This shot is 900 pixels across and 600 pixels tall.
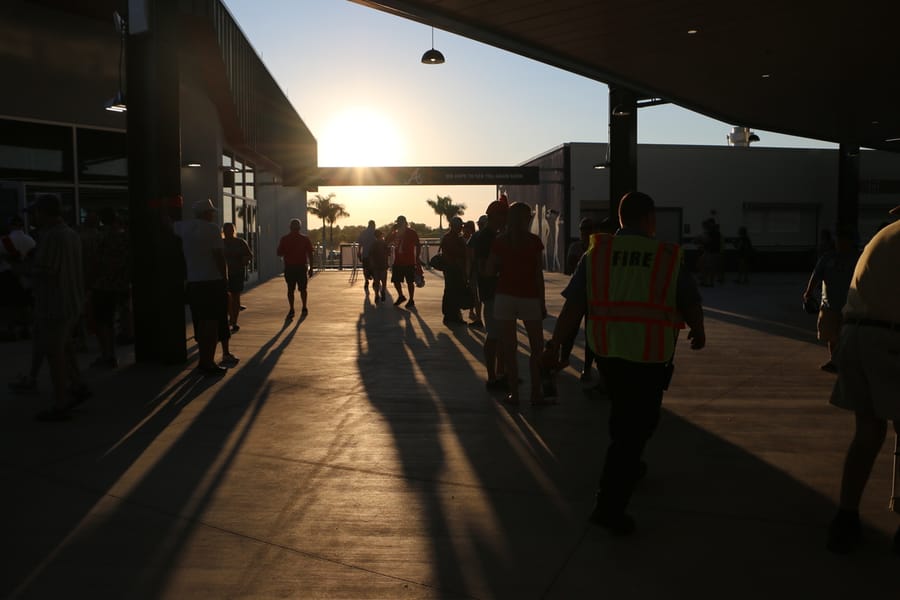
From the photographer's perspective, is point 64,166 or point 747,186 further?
point 747,186

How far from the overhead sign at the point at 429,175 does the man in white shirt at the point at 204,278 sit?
860 inches

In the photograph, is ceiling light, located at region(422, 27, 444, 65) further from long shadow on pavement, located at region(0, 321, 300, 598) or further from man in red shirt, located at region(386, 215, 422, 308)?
long shadow on pavement, located at region(0, 321, 300, 598)

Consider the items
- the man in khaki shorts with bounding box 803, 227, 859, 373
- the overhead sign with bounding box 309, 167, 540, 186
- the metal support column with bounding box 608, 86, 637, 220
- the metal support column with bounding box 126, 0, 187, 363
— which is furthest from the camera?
the overhead sign with bounding box 309, 167, 540, 186

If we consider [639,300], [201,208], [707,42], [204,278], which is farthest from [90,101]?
[639,300]

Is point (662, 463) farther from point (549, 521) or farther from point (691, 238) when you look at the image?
point (691, 238)

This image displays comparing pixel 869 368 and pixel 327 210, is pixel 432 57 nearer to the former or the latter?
pixel 869 368

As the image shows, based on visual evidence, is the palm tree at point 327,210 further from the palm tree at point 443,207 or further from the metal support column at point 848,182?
the metal support column at point 848,182

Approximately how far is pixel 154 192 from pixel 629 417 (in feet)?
22.1

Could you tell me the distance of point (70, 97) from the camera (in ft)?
48.0

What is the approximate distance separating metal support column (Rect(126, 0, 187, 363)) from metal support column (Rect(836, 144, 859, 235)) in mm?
23673

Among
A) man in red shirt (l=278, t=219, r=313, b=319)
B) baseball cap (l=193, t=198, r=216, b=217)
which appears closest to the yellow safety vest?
baseball cap (l=193, t=198, r=216, b=217)

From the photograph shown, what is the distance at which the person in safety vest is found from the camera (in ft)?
12.8

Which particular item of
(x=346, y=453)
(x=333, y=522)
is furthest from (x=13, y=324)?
(x=333, y=522)

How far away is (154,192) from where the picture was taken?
892 cm
